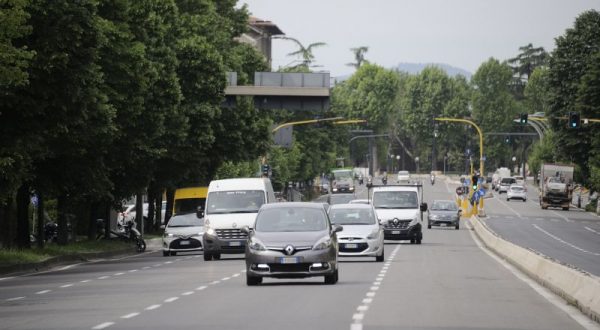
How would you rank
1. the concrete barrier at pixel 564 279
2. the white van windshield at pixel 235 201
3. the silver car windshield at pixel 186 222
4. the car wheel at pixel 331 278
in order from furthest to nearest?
1. the silver car windshield at pixel 186 222
2. the white van windshield at pixel 235 201
3. the car wheel at pixel 331 278
4. the concrete barrier at pixel 564 279

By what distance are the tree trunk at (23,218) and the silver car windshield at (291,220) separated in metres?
20.7

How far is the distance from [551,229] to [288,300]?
68.3m

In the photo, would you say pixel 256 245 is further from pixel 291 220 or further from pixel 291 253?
pixel 291 220

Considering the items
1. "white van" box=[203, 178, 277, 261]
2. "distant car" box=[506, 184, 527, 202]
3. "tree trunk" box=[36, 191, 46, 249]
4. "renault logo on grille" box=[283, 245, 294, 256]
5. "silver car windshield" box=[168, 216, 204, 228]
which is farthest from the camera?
"distant car" box=[506, 184, 527, 202]

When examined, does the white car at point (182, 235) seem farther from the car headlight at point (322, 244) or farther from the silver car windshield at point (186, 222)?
the car headlight at point (322, 244)

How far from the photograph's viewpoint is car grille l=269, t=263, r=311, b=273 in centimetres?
2867

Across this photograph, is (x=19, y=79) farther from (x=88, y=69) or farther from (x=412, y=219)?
(x=412, y=219)

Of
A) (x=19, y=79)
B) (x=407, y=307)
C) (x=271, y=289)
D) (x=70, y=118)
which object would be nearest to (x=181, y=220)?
(x=70, y=118)

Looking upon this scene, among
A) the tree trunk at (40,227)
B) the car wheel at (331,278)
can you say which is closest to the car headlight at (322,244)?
the car wheel at (331,278)

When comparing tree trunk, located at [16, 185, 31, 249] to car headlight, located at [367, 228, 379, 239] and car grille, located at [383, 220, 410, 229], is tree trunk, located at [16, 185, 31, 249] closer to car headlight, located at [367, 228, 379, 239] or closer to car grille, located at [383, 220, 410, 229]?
car headlight, located at [367, 228, 379, 239]

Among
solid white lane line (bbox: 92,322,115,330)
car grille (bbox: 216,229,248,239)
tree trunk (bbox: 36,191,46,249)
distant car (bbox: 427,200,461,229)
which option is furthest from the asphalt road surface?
solid white lane line (bbox: 92,322,115,330)

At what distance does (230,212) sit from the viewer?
44.7 meters

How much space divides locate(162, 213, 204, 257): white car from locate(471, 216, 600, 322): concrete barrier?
13.7m

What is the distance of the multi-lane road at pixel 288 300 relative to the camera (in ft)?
64.4
